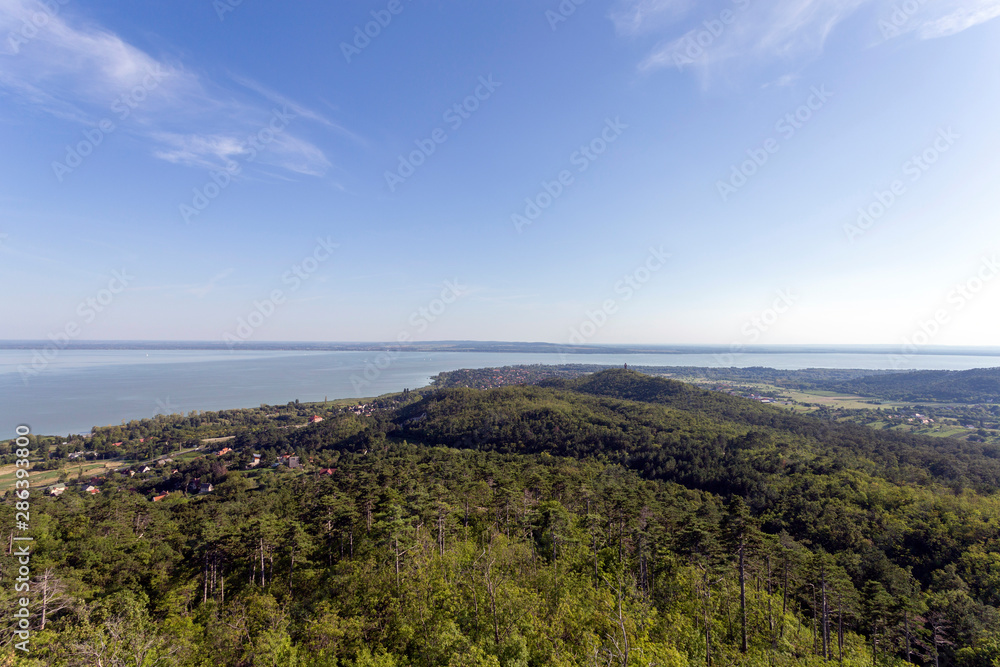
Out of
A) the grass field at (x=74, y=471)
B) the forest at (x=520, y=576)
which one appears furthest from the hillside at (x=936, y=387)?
the grass field at (x=74, y=471)

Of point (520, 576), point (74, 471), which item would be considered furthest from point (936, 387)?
point (74, 471)

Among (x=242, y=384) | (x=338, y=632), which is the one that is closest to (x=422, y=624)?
(x=338, y=632)

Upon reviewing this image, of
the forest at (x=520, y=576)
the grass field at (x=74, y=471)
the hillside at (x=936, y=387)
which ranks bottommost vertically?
the grass field at (x=74, y=471)

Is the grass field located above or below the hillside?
below

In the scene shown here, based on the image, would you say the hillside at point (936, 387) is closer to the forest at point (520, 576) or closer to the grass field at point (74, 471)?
the forest at point (520, 576)

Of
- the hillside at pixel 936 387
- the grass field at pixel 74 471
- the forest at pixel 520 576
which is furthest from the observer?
the hillside at pixel 936 387

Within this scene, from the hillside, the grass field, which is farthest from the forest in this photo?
the hillside

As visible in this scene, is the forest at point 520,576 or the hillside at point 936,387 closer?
the forest at point 520,576

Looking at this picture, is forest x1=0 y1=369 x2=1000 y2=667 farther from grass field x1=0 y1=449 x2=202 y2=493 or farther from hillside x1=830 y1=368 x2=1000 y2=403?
hillside x1=830 y1=368 x2=1000 y2=403

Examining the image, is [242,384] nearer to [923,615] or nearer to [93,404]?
[93,404]
